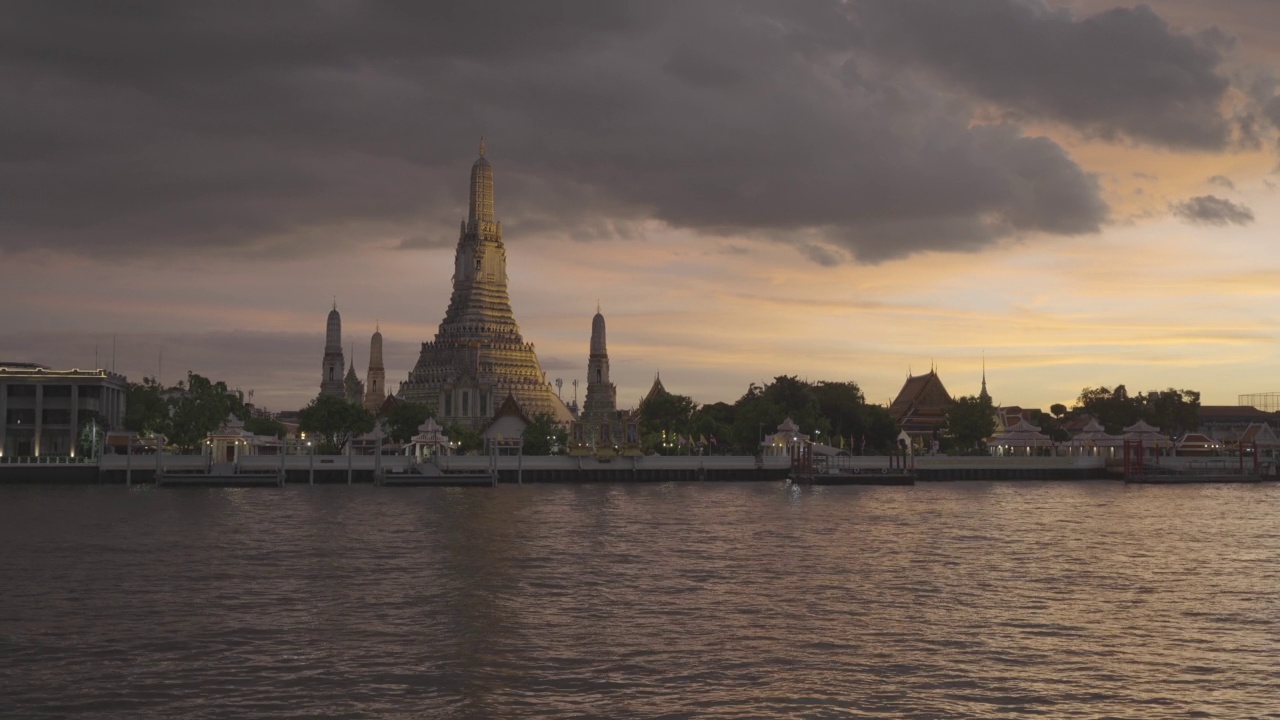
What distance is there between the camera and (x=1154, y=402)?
173 meters

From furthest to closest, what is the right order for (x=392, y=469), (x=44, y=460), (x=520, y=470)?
(x=44, y=460), (x=392, y=469), (x=520, y=470)

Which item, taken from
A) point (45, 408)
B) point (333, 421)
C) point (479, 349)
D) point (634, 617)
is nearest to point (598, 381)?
point (479, 349)

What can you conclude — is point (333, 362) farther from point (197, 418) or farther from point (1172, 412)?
point (1172, 412)

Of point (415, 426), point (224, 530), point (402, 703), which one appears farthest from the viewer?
point (415, 426)

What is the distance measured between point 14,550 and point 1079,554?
133 ft

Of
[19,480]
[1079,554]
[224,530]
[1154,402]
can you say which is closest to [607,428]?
[19,480]

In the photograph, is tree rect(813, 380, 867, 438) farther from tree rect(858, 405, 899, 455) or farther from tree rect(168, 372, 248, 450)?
tree rect(168, 372, 248, 450)

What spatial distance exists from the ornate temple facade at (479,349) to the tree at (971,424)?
180ft

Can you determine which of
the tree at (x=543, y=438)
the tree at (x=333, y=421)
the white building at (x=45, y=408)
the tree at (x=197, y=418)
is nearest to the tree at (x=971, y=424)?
the tree at (x=543, y=438)

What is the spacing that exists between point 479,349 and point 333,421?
49375 mm

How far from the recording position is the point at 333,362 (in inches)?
7726

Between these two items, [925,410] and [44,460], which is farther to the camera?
[925,410]

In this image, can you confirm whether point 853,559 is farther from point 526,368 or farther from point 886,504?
point 526,368

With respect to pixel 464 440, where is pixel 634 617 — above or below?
below
